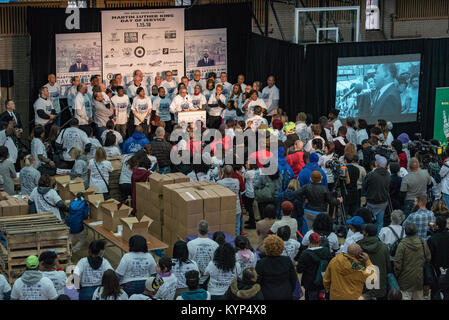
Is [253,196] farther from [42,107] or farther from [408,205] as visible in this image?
[42,107]

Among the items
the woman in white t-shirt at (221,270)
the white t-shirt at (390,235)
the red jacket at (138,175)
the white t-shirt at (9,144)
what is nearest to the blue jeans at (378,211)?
the white t-shirt at (390,235)

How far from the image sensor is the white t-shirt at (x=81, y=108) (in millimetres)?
14938

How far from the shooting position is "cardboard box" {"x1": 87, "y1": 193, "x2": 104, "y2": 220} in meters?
10.0

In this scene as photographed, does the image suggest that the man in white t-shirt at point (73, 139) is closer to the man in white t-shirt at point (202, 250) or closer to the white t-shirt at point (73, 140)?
the white t-shirt at point (73, 140)

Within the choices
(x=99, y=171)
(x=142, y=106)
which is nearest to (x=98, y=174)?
(x=99, y=171)

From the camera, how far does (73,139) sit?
1219 cm

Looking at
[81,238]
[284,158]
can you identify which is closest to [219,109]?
[284,158]

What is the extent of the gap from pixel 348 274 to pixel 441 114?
1133 centimetres

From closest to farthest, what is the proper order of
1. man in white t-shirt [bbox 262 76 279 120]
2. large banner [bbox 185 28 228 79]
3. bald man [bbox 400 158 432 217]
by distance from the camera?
bald man [bbox 400 158 432 217], man in white t-shirt [bbox 262 76 279 120], large banner [bbox 185 28 228 79]

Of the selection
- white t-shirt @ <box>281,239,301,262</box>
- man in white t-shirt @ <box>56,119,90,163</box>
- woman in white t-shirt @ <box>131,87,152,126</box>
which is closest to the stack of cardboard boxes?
man in white t-shirt @ <box>56,119,90,163</box>

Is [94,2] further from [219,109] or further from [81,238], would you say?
[81,238]

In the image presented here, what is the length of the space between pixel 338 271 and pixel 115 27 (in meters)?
11.4

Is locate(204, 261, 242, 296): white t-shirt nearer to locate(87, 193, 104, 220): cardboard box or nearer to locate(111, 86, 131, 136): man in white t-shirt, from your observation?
locate(87, 193, 104, 220): cardboard box

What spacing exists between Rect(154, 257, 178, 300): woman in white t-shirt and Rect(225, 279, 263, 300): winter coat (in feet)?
2.17
